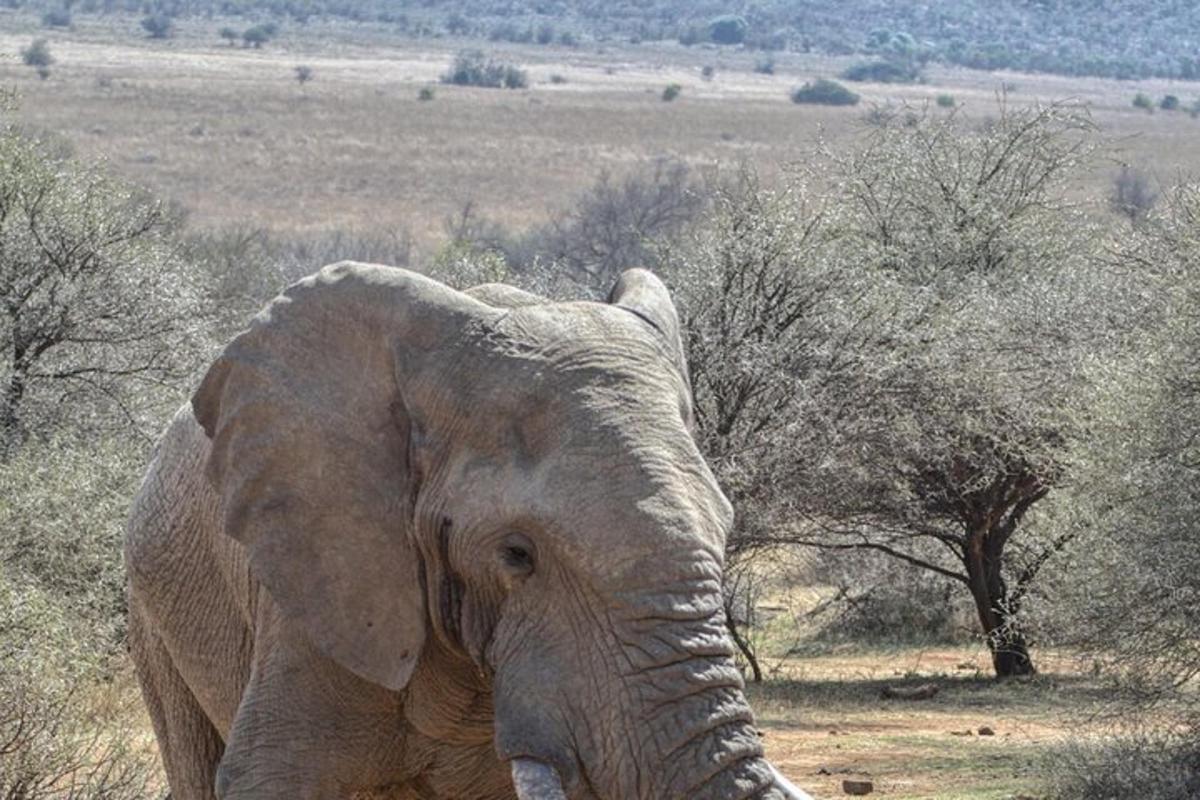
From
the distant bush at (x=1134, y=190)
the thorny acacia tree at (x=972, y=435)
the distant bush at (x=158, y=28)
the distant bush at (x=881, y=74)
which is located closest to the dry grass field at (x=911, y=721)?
the thorny acacia tree at (x=972, y=435)

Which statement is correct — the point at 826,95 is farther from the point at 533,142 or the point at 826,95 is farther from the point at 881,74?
the point at 533,142

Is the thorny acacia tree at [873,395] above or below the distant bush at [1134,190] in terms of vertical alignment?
above

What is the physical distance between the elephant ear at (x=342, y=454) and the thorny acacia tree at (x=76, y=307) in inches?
438

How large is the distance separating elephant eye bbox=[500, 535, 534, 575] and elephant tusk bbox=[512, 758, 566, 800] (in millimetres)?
373

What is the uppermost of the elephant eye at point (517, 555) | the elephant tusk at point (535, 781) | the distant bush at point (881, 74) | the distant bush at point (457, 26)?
the elephant eye at point (517, 555)

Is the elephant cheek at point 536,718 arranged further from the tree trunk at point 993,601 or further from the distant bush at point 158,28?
the distant bush at point 158,28

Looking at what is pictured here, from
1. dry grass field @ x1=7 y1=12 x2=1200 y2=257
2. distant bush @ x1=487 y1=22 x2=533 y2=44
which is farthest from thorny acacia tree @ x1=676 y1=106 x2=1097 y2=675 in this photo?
distant bush @ x1=487 y1=22 x2=533 y2=44

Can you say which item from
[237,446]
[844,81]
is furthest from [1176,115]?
[237,446]

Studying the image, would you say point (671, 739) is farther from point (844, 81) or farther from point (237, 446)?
point (844, 81)

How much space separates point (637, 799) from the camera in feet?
14.4

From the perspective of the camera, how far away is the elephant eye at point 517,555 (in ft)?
15.2

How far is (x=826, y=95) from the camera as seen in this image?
89.1 meters

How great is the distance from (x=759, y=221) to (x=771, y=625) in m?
3.89

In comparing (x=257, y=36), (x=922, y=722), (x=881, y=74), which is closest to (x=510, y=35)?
(x=257, y=36)
